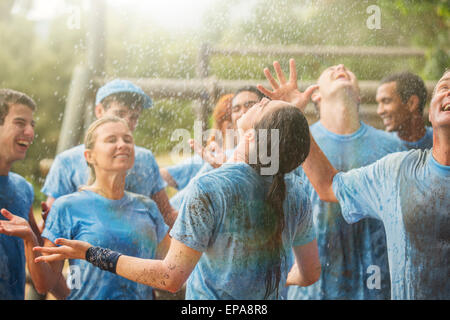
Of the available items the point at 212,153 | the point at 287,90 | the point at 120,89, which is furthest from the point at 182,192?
the point at 287,90

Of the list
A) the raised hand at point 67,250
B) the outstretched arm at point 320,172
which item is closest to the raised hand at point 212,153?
the outstretched arm at point 320,172

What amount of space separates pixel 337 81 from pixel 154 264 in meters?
1.17

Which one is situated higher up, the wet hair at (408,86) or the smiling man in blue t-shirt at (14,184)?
the wet hair at (408,86)

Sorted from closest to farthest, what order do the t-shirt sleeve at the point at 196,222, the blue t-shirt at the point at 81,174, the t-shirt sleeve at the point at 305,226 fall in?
the t-shirt sleeve at the point at 196,222 < the t-shirt sleeve at the point at 305,226 < the blue t-shirt at the point at 81,174

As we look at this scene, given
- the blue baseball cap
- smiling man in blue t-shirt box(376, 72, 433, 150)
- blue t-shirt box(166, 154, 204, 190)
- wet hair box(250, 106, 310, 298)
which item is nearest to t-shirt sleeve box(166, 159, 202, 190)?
blue t-shirt box(166, 154, 204, 190)

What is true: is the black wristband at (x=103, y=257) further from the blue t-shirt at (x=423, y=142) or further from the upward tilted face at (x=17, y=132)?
the blue t-shirt at (x=423, y=142)

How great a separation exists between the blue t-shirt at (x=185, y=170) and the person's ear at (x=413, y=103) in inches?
40.0

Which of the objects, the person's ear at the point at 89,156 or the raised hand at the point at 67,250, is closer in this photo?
the raised hand at the point at 67,250

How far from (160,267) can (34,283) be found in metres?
0.68

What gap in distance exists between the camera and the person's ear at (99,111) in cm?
215

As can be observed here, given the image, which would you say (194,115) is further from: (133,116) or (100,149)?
(100,149)

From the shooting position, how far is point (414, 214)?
1970 millimetres

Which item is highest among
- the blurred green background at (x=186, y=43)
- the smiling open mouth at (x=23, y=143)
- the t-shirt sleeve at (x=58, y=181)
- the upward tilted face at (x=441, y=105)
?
the blurred green background at (x=186, y=43)
